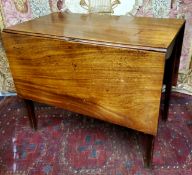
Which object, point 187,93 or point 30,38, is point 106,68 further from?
point 187,93

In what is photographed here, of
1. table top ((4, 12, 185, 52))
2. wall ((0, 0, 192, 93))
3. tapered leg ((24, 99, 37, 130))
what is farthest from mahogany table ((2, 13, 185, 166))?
wall ((0, 0, 192, 93))

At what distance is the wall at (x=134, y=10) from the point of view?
151 cm

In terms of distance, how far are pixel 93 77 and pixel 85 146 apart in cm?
53

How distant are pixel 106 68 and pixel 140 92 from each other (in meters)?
0.17

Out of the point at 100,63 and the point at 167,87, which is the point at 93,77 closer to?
the point at 100,63

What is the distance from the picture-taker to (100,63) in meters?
1.02

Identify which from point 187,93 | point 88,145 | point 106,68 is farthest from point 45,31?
point 187,93

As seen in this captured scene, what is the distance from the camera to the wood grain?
0.96m

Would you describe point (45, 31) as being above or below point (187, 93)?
above

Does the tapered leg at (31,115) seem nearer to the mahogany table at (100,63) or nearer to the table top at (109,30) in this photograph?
the mahogany table at (100,63)

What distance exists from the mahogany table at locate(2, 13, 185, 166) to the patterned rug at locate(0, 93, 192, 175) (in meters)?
0.15

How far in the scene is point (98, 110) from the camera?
1.16m

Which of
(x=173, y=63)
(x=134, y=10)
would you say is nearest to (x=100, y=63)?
(x=173, y=63)

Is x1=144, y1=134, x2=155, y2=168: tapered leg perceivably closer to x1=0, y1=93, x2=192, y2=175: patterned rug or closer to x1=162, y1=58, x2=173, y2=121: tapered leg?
x1=0, y1=93, x2=192, y2=175: patterned rug
